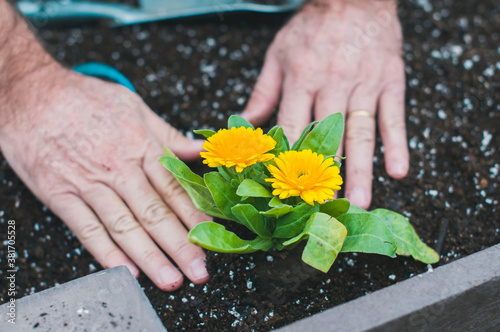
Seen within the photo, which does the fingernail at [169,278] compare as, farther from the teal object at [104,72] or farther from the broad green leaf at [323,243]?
the teal object at [104,72]

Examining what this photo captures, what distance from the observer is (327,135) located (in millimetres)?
1311

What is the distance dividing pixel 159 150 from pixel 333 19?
1.05 m

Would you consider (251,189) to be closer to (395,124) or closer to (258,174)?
(258,174)

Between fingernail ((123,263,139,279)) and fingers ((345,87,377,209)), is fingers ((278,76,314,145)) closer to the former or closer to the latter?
fingers ((345,87,377,209))

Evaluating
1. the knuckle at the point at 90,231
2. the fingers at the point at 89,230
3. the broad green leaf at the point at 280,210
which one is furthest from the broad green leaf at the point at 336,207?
the knuckle at the point at 90,231

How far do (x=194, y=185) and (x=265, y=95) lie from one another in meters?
0.76

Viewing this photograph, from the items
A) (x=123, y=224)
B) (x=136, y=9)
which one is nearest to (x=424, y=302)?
(x=123, y=224)

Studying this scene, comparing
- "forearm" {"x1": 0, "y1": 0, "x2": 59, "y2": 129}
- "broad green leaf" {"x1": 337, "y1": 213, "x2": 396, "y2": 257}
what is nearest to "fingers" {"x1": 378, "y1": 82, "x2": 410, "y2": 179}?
"broad green leaf" {"x1": 337, "y1": 213, "x2": 396, "y2": 257}

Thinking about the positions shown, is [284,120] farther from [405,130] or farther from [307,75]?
[405,130]

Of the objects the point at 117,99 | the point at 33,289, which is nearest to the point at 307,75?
the point at 117,99

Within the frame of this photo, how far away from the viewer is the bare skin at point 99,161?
5.15 feet

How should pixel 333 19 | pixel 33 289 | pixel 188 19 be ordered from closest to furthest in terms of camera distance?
pixel 33 289 < pixel 333 19 < pixel 188 19

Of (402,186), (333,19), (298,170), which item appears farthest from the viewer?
(333,19)

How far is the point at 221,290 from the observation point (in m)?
1.42
